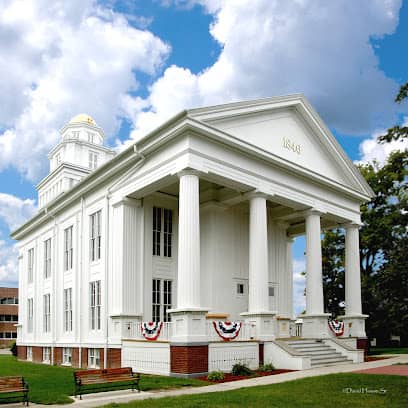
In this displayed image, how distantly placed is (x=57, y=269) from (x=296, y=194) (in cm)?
1435

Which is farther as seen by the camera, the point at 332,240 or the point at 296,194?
the point at 332,240

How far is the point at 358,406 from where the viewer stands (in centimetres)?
1173

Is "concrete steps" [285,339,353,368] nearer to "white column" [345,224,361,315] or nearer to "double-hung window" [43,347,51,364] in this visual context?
"white column" [345,224,361,315]

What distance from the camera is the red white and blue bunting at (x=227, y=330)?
1915 cm

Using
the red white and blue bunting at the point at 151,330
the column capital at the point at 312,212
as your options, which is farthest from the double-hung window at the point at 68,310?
the column capital at the point at 312,212

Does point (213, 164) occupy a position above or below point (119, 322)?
above

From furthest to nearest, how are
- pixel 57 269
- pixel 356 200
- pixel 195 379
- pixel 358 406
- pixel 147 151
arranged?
pixel 57 269 → pixel 356 200 → pixel 147 151 → pixel 195 379 → pixel 358 406

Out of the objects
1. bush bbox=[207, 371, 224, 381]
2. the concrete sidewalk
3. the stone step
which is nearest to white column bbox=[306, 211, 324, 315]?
the stone step

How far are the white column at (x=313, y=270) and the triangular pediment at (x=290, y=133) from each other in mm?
2362

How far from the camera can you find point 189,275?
18.3 meters

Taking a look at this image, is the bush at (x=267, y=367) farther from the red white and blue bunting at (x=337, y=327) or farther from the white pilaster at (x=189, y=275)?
the red white and blue bunting at (x=337, y=327)

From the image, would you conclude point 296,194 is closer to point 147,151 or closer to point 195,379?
point 147,151

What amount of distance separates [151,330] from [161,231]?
5648mm

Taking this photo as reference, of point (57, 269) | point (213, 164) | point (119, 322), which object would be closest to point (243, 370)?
point (119, 322)
